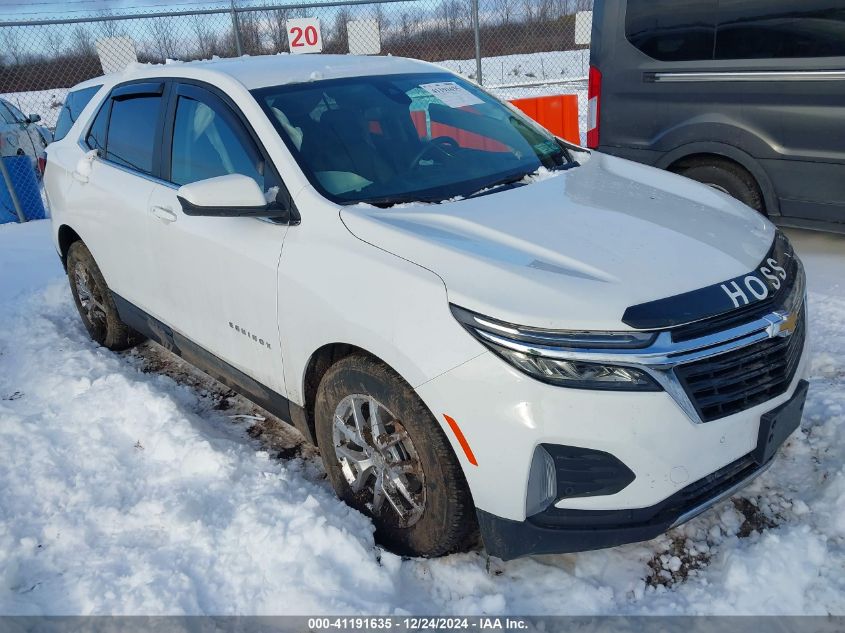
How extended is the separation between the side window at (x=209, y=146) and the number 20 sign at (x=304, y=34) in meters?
6.58

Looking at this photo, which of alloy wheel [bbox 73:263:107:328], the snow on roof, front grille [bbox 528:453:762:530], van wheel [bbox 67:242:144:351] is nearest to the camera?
front grille [bbox 528:453:762:530]

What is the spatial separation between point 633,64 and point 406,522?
13.6ft

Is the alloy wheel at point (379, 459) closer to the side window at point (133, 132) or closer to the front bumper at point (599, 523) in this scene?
the front bumper at point (599, 523)

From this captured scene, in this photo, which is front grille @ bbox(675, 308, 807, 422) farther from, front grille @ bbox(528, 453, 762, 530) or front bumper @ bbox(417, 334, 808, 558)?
front grille @ bbox(528, 453, 762, 530)

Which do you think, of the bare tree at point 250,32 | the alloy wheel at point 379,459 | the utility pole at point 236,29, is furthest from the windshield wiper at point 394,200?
the bare tree at point 250,32

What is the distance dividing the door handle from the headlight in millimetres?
1949

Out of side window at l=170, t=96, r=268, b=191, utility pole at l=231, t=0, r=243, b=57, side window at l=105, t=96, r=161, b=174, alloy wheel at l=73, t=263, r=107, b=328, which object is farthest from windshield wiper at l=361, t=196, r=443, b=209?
utility pole at l=231, t=0, r=243, b=57

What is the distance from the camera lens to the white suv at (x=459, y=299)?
6.63ft

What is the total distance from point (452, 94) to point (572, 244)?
4.99ft

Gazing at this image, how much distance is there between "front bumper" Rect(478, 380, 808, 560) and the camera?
2.09 metres

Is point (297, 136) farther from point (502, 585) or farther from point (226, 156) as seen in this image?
point (502, 585)

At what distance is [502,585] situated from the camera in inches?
95.8

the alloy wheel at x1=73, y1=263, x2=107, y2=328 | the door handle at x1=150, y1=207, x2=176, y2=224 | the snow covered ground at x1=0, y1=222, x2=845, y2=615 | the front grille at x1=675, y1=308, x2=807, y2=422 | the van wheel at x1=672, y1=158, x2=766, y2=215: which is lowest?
the snow covered ground at x1=0, y1=222, x2=845, y2=615

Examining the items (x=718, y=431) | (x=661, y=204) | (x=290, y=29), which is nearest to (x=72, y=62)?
(x=290, y=29)
